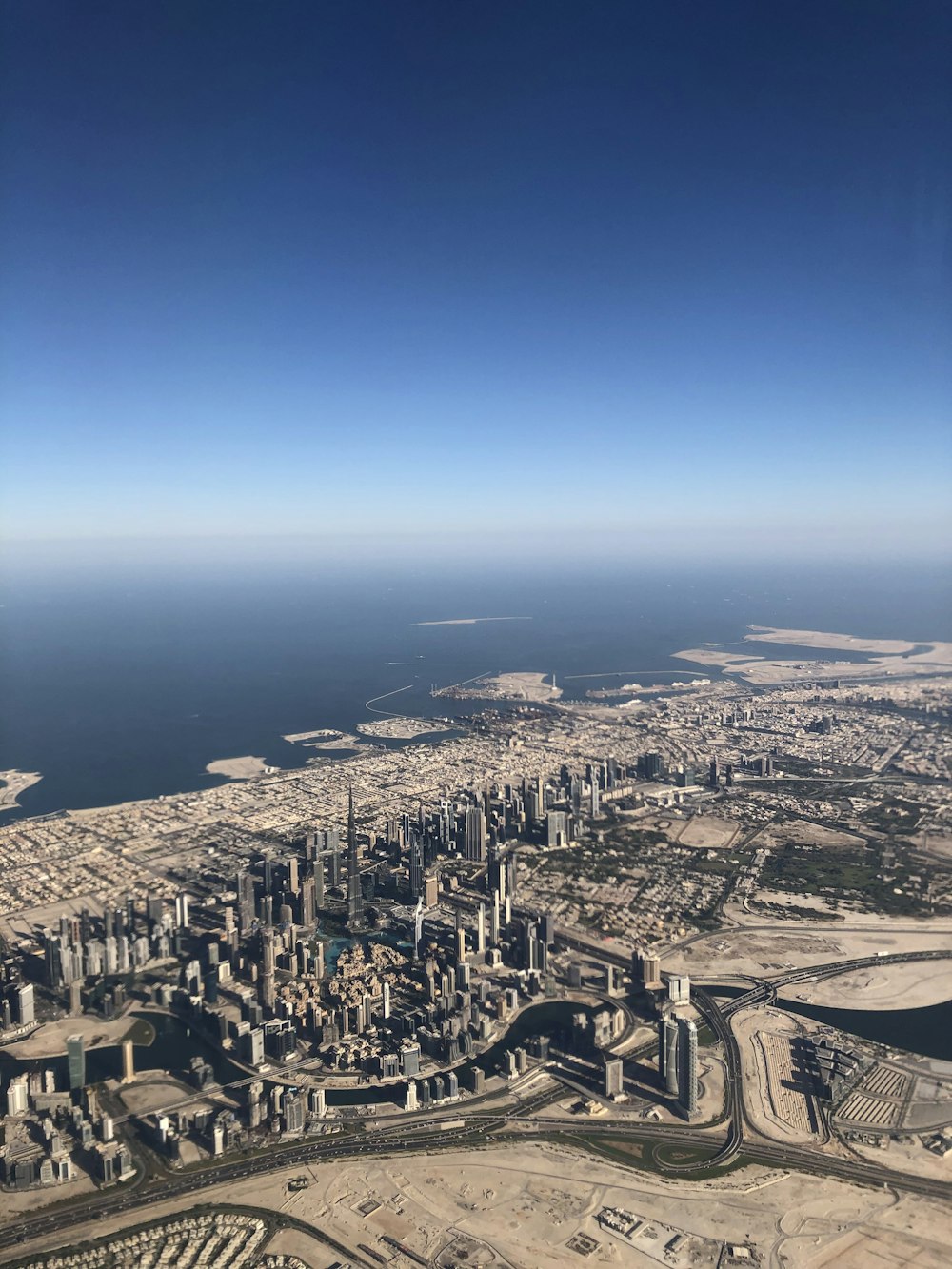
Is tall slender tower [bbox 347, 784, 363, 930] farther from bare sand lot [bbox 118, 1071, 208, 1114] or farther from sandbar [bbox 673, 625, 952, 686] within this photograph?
sandbar [bbox 673, 625, 952, 686]

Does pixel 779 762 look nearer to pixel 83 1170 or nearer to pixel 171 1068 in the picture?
pixel 171 1068

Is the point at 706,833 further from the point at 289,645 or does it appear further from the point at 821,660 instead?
the point at 289,645

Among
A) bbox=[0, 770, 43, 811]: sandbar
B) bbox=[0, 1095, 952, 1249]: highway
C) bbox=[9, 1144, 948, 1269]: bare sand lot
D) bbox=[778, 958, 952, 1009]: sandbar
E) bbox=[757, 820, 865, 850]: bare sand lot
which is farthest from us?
bbox=[0, 770, 43, 811]: sandbar

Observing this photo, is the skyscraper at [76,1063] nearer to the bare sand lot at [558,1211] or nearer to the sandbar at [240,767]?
the bare sand lot at [558,1211]

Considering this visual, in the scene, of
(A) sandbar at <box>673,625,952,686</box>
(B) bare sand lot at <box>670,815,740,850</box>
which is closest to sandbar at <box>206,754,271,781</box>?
(B) bare sand lot at <box>670,815,740,850</box>

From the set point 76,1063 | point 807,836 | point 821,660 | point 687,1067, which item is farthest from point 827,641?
point 76,1063
